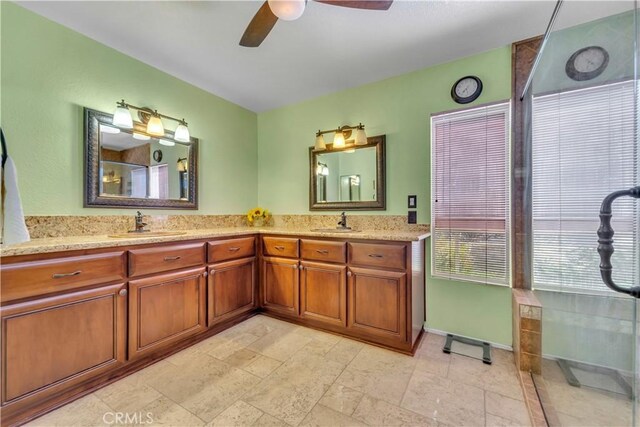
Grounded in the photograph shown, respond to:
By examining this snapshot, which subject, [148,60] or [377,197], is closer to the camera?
[148,60]

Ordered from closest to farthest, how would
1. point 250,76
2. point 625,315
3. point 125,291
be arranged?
point 625,315
point 125,291
point 250,76

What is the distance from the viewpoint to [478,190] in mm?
2123

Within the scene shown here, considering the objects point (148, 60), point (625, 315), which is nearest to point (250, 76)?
point (148, 60)

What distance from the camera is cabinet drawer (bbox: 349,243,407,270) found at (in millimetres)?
1946

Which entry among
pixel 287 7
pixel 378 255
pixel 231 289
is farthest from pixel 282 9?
pixel 231 289

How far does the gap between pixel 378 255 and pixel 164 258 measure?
163cm

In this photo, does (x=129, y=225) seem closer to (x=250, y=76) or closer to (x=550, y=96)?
(x=250, y=76)

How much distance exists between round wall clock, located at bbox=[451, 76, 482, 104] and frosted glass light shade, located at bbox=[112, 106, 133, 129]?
2763mm

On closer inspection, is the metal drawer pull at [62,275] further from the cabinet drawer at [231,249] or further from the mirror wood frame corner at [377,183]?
the mirror wood frame corner at [377,183]

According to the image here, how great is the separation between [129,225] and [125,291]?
76 cm

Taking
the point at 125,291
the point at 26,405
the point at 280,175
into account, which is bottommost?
the point at 26,405

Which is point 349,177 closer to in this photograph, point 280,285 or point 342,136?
point 342,136

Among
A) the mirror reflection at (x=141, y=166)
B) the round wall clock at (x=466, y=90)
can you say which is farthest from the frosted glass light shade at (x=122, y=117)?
the round wall clock at (x=466, y=90)

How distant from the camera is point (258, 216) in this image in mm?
Answer: 3215
